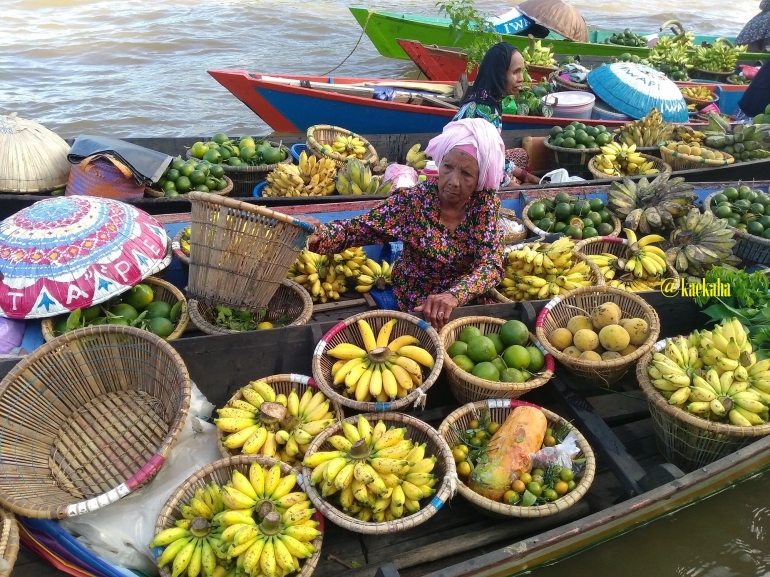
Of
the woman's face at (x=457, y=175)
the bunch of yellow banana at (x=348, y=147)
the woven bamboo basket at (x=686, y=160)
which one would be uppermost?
the woman's face at (x=457, y=175)

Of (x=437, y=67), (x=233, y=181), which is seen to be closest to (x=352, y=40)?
(x=437, y=67)

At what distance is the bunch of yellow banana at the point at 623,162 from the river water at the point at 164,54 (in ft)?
21.4

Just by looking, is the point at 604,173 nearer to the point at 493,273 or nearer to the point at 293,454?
the point at 493,273

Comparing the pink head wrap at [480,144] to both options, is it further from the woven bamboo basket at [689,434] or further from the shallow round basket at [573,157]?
the shallow round basket at [573,157]

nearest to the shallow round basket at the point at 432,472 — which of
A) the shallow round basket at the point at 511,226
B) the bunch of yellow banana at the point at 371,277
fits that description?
the bunch of yellow banana at the point at 371,277

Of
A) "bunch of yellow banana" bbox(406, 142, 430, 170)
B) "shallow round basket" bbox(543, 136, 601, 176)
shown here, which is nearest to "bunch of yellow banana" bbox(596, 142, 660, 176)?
"shallow round basket" bbox(543, 136, 601, 176)

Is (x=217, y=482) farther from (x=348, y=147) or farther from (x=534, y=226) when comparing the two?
(x=348, y=147)

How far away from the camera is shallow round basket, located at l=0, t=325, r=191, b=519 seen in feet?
7.63

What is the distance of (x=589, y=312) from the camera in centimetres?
343

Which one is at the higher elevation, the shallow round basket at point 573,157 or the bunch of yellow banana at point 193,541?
the shallow round basket at point 573,157

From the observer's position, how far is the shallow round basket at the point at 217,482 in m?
2.02

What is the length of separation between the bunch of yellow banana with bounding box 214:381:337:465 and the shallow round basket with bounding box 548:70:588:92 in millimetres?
7358

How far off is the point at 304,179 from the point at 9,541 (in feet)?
12.8

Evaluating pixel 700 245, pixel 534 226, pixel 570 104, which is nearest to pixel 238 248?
pixel 534 226
